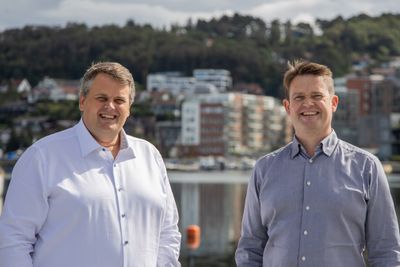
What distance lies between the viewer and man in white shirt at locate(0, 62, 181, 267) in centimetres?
320

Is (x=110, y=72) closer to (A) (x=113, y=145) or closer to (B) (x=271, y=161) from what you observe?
(A) (x=113, y=145)

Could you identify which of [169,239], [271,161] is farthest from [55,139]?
[271,161]

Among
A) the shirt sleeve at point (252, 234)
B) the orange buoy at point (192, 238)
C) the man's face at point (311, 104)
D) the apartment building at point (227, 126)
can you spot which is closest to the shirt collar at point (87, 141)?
the shirt sleeve at point (252, 234)

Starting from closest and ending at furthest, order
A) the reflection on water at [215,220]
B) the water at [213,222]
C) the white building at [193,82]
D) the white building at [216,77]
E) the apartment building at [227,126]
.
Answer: the water at [213,222]
the reflection on water at [215,220]
the apartment building at [227,126]
the white building at [193,82]
the white building at [216,77]

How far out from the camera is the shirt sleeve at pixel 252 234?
3.36 meters

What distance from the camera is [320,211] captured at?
128 inches

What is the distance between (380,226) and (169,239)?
603mm

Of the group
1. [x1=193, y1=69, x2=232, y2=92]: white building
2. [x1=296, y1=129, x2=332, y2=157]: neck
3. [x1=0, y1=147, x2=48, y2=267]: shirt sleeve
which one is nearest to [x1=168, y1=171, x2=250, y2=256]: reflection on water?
[x1=296, y1=129, x2=332, y2=157]: neck

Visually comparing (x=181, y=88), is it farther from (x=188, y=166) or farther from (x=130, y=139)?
(x=130, y=139)

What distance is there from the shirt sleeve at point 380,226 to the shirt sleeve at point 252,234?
1.03ft

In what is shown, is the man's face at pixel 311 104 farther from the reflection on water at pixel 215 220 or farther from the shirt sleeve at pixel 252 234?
the reflection on water at pixel 215 220

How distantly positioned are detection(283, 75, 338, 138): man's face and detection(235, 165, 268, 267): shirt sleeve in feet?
0.65

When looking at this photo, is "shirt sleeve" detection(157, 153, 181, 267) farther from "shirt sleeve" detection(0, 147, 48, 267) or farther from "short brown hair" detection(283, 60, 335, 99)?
"short brown hair" detection(283, 60, 335, 99)

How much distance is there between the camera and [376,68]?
142125 millimetres
